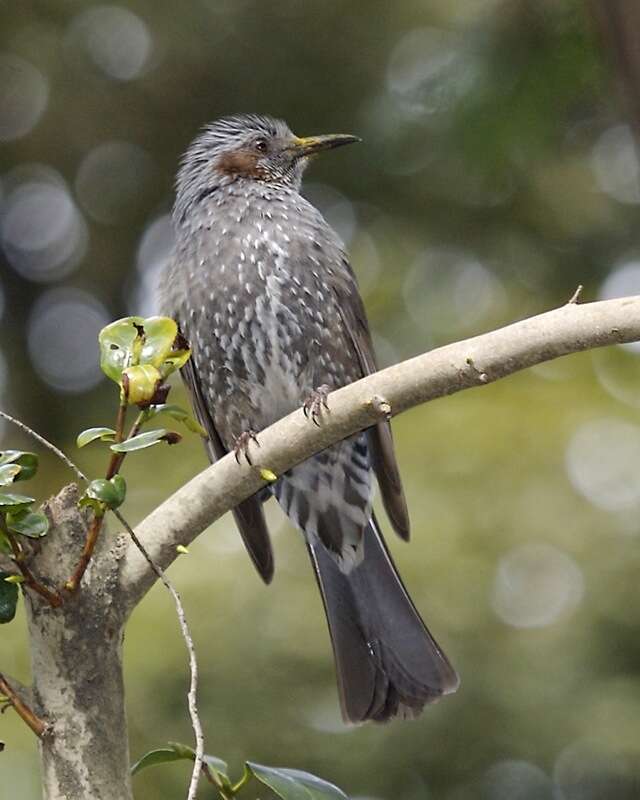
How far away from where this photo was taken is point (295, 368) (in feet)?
12.9

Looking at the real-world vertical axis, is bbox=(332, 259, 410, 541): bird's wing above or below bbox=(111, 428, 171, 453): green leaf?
above

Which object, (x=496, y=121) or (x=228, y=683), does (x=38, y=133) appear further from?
(x=496, y=121)

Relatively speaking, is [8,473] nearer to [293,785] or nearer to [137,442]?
[137,442]

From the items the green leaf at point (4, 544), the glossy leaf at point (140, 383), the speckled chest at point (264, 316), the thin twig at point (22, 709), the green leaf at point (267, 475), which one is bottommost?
the thin twig at point (22, 709)

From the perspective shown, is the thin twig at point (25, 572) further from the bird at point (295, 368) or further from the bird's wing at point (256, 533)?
the bird's wing at point (256, 533)

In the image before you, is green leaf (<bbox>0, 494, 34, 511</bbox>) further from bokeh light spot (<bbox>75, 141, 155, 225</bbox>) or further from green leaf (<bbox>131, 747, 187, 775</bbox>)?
bokeh light spot (<bbox>75, 141, 155, 225</bbox>)

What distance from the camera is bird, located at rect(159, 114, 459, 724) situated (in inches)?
151

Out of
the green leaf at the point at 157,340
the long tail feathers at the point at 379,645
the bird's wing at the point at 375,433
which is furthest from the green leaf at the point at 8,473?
the bird's wing at the point at 375,433

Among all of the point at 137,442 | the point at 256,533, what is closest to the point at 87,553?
the point at 137,442

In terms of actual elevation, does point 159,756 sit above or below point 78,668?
below

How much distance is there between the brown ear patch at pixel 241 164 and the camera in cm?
454

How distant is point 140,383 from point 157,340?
5.0 inches

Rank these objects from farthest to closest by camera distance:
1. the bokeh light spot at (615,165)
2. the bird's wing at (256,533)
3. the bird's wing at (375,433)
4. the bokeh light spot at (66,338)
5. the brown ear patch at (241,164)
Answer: the bokeh light spot at (66,338)
the bokeh light spot at (615,165)
the brown ear patch at (241,164)
the bird's wing at (256,533)
the bird's wing at (375,433)

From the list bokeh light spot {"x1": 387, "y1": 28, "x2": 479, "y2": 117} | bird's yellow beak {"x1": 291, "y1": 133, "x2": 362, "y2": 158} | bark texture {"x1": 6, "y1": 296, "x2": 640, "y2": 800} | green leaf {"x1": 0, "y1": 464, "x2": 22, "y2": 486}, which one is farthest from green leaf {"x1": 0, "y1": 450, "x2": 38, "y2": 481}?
bird's yellow beak {"x1": 291, "y1": 133, "x2": 362, "y2": 158}
